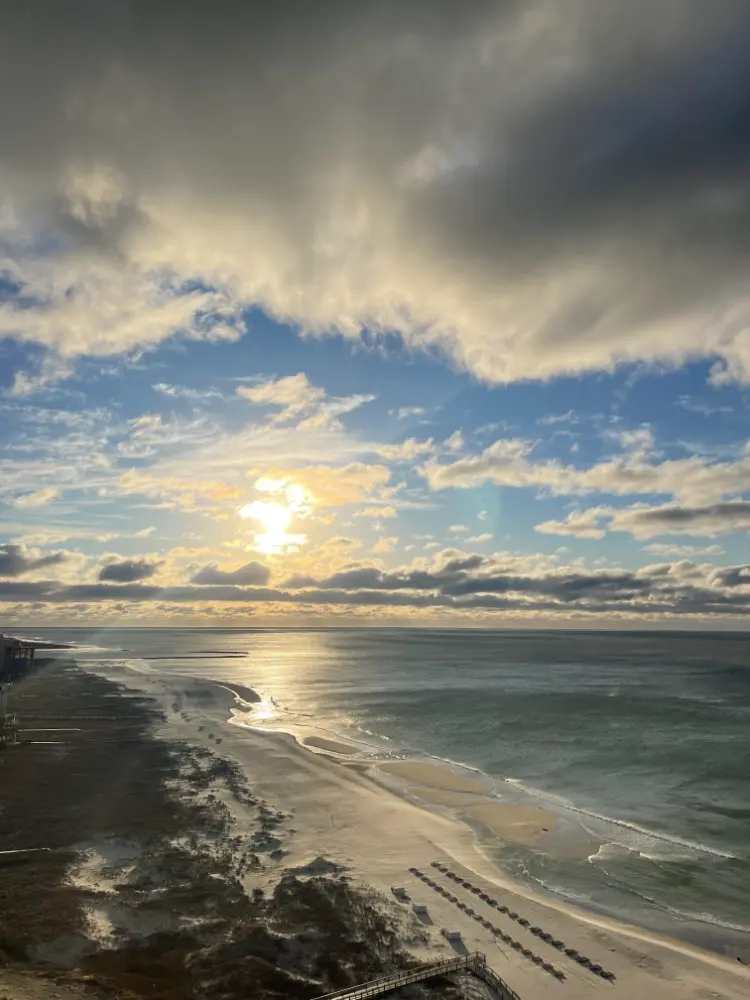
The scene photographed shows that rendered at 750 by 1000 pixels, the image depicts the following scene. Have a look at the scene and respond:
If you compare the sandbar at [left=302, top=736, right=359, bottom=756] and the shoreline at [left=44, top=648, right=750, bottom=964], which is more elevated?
the shoreline at [left=44, top=648, right=750, bottom=964]

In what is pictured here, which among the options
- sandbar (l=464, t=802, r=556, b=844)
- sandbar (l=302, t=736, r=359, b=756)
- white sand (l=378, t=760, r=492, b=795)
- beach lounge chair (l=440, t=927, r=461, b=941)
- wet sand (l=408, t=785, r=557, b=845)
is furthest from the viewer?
sandbar (l=302, t=736, r=359, b=756)

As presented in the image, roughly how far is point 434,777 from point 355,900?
77.7 ft

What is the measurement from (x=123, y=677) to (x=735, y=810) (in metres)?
106

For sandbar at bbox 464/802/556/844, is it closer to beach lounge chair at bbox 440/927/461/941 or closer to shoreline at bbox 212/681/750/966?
shoreline at bbox 212/681/750/966

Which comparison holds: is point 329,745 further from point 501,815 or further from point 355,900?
point 355,900

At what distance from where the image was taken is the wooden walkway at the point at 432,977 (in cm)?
1872

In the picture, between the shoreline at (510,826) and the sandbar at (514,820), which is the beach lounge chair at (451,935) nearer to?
the shoreline at (510,826)

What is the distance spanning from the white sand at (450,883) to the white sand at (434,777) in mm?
1184

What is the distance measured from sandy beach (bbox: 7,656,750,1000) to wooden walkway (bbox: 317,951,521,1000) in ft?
2.23

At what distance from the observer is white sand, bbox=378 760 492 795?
149 feet

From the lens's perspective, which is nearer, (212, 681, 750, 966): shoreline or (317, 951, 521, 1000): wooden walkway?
(317, 951, 521, 1000): wooden walkway

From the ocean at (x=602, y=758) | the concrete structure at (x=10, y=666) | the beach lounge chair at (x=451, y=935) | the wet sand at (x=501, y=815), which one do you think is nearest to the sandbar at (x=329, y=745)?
the ocean at (x=602, y=758)

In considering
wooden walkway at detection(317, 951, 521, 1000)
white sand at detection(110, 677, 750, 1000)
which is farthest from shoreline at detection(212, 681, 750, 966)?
wooden walkway at detection(317, 951, 521, 1000)

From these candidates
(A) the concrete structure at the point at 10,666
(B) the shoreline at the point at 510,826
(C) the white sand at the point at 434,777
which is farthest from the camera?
(A) the concrete structure at the point at 10,666
